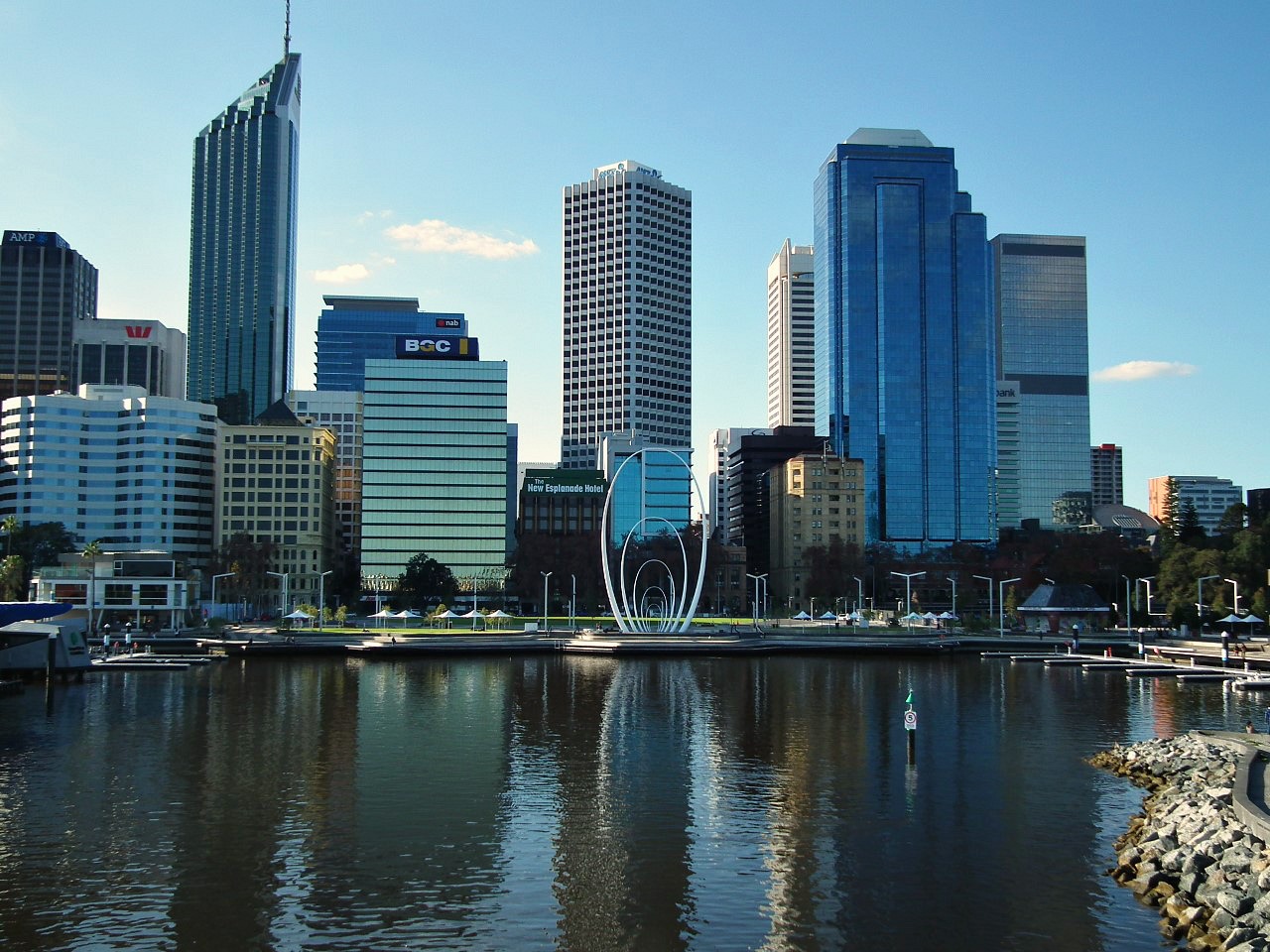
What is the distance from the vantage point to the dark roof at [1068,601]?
14325 cm

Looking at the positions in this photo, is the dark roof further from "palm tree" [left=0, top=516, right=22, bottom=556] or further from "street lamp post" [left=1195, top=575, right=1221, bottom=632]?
"palm tree" [left=0, top=516, right=22, bottom=556]

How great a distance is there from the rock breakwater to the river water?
916mm

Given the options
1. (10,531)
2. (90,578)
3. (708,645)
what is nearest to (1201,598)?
(708,645)

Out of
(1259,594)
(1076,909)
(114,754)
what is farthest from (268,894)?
(1259,594)

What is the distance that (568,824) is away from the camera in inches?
1556

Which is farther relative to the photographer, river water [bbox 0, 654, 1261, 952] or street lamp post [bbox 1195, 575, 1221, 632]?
street lamp post [bbox 1195, 575, 1221, 632]

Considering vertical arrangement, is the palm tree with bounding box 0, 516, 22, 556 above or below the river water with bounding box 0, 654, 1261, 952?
above

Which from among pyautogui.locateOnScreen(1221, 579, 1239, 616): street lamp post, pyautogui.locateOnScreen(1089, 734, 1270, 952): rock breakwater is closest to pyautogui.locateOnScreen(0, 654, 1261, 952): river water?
pyautogui.locateOnScreen(1089, 734, 1270, 952): rock breakwater

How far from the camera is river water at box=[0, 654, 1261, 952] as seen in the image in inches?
1147

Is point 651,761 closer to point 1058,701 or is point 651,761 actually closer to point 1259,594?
point 1058,701

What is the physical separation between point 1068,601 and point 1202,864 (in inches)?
4746

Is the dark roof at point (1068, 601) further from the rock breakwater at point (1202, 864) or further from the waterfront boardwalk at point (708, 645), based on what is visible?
the rock breakwater at point (1202, 864)

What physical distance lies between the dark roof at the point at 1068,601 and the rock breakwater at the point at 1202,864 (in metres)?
104

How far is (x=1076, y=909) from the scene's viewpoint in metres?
30.1
